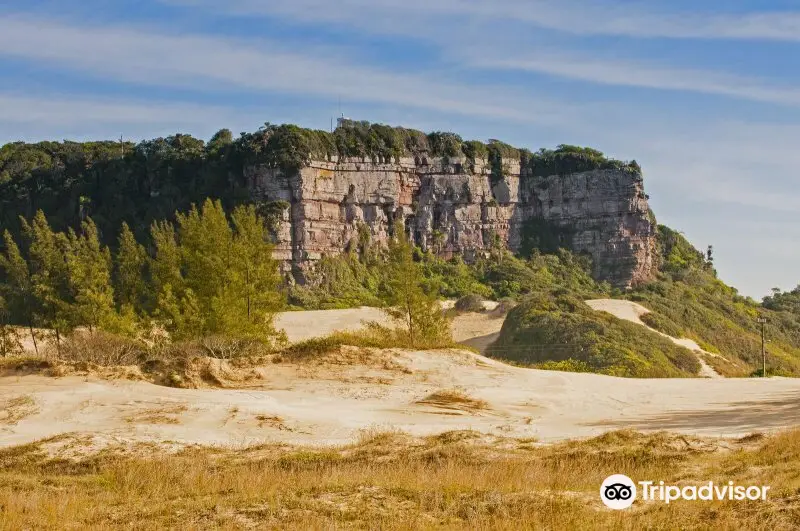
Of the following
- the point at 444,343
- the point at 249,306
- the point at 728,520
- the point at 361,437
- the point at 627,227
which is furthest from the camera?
the point at 627,227

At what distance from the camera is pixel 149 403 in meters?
20.7

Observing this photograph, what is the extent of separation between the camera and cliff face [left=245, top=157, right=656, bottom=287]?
79562 millimetres

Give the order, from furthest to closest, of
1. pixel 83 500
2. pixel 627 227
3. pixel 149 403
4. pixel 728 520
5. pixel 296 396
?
1. pixel 627 227
2. pixel 296 396
3. pixel 149 403
4. pixel 83 500
5. pixel 728 520

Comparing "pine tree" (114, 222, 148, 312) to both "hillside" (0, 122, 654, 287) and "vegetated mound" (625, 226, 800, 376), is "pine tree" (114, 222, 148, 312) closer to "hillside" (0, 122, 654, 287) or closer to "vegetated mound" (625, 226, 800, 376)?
"vegetated mound" (625, 226, 800, 376)

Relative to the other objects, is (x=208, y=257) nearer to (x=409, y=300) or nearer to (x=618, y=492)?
(x=409, y=300)

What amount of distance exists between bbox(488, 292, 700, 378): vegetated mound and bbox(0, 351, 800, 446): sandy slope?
63.3 ft

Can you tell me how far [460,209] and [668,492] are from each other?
258 feet

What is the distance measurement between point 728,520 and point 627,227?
85.1 meters

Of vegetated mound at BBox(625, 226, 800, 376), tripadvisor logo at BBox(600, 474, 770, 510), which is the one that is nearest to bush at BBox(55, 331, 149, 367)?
tripadvisor logo at BBox(600, 474, 770, 510)

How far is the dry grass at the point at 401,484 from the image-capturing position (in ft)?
37.3

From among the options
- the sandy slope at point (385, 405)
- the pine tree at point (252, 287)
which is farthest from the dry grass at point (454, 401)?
the pine tree at point (252, 287)

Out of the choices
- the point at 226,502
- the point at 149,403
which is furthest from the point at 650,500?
the point at 149,403

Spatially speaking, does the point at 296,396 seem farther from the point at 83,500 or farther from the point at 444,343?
the point at 83,500

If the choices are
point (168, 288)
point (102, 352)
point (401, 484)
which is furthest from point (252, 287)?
point (401, 484)
